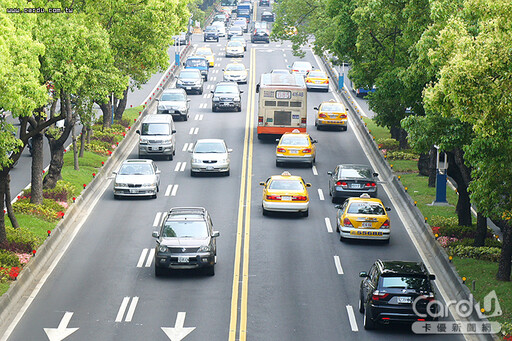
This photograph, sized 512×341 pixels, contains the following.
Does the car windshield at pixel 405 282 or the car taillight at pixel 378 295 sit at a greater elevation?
the car windshield at pixel 405 282

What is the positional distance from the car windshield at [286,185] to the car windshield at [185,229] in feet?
24.6

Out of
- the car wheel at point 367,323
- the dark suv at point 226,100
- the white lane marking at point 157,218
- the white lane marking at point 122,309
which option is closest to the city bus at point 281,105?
the dark suv at point 226,100

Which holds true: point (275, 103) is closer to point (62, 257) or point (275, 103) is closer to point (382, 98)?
point (382, 98)

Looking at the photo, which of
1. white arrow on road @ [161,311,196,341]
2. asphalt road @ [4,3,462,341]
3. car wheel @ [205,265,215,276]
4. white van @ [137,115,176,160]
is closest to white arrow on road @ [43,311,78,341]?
asphalt road @ [4,3,462,341]

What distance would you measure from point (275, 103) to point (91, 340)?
95.4ft

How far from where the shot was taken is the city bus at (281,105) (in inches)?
1924

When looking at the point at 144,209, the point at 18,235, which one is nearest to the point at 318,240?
the point at 144,209

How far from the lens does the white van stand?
151ft

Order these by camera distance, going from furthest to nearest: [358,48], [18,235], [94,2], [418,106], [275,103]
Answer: [275,103] < [358,48] < [94,2] < [418,106] < [18,235]

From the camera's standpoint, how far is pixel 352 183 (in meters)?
36.8

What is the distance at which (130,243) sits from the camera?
31.6m

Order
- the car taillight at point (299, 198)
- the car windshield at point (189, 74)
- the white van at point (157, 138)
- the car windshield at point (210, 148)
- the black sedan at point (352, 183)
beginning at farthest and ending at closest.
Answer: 1. the car windshield at point (189, 74)
2. the white van at point (157, 138)
3. the car windshield at point (210, 148)
4. the black sedan at point (352, 183)
5. the car taillight at point (299, 198)

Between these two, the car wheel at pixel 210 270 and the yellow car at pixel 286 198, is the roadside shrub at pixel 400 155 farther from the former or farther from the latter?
the car wheel at pixel 210 270

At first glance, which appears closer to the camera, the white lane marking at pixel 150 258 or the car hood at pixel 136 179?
the white lane marking at pixel 150 258
